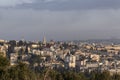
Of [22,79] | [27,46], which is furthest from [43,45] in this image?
[22,79]

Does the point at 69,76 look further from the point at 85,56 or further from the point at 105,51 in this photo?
the point at 105,51

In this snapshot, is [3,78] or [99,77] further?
[99,77]

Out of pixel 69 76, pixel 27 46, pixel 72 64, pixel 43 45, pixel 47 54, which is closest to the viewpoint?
pixel 69 76

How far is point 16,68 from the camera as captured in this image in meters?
34.4

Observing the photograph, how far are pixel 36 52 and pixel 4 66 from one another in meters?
86.0

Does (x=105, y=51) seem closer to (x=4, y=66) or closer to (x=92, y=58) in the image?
(x=92, y=58)

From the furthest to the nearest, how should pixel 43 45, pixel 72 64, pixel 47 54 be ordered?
pixel 43 45 < pixel 47 54 < pixel 72 64

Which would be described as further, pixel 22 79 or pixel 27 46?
pixel 27 46

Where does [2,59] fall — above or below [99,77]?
above

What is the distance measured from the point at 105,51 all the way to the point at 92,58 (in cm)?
2877

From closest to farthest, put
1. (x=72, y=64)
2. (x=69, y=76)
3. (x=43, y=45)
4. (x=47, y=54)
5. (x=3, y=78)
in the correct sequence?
(x=3, y=78) < (x=69, y=76) < (x=72, y=64) < (x=47, y=54) < (x=43, y=45)

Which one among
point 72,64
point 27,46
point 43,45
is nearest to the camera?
point 72,64

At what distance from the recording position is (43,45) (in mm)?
135500

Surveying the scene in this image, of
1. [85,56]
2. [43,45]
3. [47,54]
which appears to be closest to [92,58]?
[85,56]
